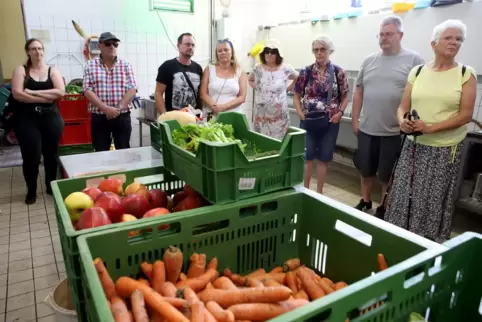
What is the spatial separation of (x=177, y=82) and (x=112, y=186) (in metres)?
1.70

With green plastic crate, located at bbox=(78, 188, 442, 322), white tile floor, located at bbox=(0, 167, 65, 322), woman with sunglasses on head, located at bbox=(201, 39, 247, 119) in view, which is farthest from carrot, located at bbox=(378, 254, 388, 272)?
woman with sunglasses on head, located at bbox=(201, 39, 247, 119)

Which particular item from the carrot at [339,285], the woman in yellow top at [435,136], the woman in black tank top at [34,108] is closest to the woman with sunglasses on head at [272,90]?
the woman in yellow top at [435,136]

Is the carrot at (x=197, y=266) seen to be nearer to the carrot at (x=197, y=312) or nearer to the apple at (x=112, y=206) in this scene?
the carrot at (x=197, y=312)

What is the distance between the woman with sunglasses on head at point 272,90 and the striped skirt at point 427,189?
1.09 m

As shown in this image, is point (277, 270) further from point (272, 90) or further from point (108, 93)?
point (108, 93)

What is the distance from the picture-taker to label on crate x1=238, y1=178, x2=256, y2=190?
120cm

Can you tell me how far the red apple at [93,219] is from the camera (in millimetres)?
1106

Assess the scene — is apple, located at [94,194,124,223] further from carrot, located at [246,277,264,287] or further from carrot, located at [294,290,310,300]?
carrot, located at [294,290,310,300]

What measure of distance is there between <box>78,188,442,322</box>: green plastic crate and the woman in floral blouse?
1.95 meters

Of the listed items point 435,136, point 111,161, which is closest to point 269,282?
point 111,161

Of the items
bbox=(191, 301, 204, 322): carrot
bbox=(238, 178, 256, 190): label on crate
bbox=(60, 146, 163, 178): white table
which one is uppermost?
bbox=(238, 178, 256, 190): label on crate

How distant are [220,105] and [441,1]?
A: 6.67ft

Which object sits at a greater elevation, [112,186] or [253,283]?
[112,186]

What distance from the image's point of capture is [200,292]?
106 cm
